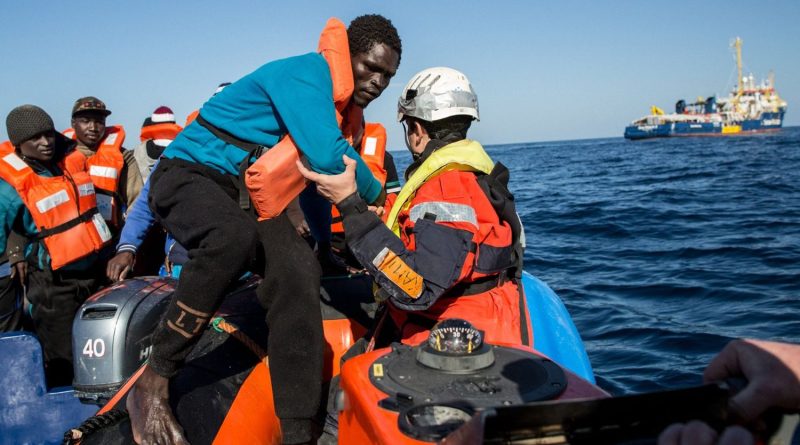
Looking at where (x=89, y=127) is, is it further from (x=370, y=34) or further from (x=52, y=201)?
(x=370, y=34)

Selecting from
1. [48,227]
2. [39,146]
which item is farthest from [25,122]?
[48,227]

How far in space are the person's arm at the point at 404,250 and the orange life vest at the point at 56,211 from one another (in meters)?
3.23

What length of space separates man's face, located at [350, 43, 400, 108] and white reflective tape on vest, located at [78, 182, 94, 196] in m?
3.00

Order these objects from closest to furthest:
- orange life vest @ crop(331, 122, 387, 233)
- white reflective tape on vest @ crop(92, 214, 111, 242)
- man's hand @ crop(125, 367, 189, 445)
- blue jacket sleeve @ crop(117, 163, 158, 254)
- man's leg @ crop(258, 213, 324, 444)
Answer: man's hand @ crop(125, 367, 189, 445) → man's leg @ crop(258, 213, 324, 444) → blue jacket sleeve @ crop(117, 163, 158, 254) → orange life vest @ crop(331, 122, 387, 233) → white reflective tape on vest @ crop(92, 214, 111, 242)

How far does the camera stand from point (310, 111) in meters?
2.64

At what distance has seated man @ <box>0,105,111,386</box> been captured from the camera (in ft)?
16.2

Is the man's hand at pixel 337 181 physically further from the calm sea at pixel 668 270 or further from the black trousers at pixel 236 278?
the calm sea at pixel 668 270

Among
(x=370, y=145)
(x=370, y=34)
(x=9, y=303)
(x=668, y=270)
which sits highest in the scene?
(x=370, y=34)

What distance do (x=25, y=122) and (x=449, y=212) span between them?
12.6ft

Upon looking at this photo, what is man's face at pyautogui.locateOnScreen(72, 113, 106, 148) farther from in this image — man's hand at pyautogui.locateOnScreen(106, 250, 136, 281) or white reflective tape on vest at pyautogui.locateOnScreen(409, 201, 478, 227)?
white reflective tape on vest at pyautogui.locateOnScreen(409, 201, 478, 227)

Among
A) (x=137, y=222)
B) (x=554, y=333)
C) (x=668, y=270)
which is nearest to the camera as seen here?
(x=554, y=333)

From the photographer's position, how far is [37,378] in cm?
374

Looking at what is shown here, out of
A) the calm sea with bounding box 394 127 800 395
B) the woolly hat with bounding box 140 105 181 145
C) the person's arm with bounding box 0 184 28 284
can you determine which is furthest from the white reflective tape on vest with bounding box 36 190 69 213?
the calm sea with bounding box 394 127 800 395

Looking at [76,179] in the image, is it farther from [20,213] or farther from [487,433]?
[487,433]
